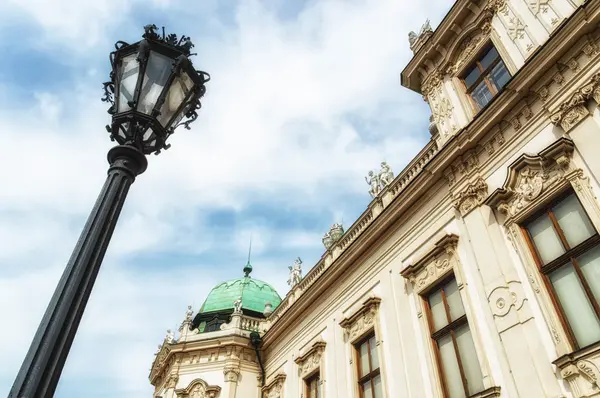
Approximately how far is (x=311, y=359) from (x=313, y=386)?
83 cm

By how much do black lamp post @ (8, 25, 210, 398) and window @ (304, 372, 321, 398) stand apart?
39.5 ft

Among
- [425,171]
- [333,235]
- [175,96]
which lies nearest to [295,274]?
[333,235]

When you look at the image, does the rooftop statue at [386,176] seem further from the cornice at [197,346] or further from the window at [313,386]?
the cornice at [197,346]

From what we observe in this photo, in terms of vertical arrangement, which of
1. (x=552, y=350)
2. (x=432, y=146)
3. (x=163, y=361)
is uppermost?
(x=432, y=146)

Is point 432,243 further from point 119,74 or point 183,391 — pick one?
point 183,391

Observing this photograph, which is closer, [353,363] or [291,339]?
[353,363]

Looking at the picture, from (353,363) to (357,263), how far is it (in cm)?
296

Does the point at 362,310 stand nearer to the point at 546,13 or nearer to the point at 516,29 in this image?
the point at 516,29

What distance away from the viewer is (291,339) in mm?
17031

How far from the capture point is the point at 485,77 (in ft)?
36.7

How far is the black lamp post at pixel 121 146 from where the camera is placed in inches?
99.5

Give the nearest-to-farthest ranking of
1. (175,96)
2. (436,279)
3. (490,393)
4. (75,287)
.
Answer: (75,287), (175,96), (490,393), (436,279)

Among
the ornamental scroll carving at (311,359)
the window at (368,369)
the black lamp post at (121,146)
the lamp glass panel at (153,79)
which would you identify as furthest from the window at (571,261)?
the ornamental scroll carving at (311,359)

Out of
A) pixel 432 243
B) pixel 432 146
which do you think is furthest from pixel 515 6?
pixel 432 243
